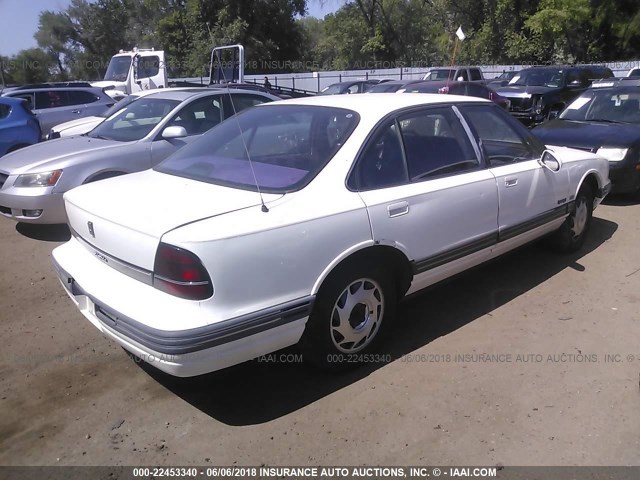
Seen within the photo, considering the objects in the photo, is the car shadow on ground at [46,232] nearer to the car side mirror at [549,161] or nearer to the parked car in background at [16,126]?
the parked car in background at [16,126]

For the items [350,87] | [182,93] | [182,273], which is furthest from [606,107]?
[350,87]

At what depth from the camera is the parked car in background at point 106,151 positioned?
592 centimetres

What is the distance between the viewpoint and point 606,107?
319 inches

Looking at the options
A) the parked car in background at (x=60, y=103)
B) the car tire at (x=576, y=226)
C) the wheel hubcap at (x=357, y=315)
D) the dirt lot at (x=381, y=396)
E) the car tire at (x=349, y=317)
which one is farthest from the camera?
the parked car in background at (x=60, y=103)

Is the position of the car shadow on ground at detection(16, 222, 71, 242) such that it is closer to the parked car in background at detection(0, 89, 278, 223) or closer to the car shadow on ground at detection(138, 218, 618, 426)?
the parked car in background at detection(0, 89, 278, 223)

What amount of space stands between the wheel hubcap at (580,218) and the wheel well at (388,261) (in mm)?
2440

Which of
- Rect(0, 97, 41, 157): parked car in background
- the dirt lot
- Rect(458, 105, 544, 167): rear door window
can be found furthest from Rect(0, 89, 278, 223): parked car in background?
Rect(458, 105, 544, 167): rear door window

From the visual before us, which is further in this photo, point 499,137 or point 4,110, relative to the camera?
point 4,110

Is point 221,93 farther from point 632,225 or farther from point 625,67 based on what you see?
point 625,67

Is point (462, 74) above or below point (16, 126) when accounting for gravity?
above

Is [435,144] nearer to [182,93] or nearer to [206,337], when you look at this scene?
[206,337]

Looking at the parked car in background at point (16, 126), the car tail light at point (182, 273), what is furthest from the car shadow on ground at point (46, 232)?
the car tail light at point (182, 273)

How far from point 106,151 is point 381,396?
14.4 feet

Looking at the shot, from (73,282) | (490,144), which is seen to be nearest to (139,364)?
(73,282)
